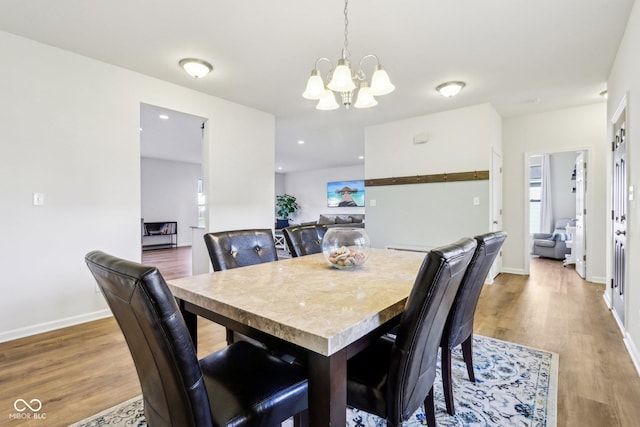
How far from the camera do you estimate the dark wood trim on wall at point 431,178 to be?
168 inches

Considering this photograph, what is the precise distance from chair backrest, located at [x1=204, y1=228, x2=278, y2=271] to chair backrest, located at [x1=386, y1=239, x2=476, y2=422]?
121cm

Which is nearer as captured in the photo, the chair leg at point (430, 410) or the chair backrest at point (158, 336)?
the chair backrest at point (158, 336)

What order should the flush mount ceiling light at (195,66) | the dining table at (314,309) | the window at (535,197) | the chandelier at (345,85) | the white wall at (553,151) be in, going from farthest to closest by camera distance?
the window at (535,197)
the white wall at (553,151)
the flush mount ceiling light at (195,66)
the chandelier at (345,85)
the dining table at (314,309)

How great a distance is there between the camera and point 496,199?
4.60 metres

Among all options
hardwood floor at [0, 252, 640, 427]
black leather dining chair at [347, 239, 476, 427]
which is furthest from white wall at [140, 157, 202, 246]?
black leather dining chair at [347, 239, 476, 427]

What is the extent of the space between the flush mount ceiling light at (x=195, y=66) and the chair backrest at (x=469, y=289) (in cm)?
283

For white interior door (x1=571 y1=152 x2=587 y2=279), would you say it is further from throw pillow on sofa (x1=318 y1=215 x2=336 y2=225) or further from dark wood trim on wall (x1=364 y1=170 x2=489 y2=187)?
throw pillow on sofa (x1=318 y1=215 x2=336 y2=225)

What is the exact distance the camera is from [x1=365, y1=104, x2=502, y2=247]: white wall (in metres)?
4.29

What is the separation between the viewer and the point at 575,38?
2.65m

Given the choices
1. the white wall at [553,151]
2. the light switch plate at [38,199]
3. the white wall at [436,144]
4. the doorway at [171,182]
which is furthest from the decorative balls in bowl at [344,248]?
the doorway at [171,182]

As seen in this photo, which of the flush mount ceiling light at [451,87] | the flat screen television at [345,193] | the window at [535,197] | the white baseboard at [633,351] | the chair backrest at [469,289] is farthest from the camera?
the flat screen television at [345,193]

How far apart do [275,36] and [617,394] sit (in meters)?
3.31

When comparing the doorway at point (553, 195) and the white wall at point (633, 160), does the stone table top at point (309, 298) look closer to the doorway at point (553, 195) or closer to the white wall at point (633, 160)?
the white wall at point (633, 160)

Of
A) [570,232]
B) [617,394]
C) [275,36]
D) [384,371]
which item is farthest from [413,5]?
[570,232]
